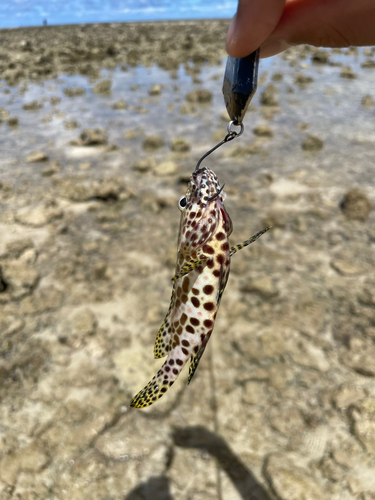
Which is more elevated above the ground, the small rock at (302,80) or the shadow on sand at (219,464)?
the small rock at (302,80)

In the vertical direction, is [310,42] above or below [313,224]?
above

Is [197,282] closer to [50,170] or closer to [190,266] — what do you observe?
[190,266]

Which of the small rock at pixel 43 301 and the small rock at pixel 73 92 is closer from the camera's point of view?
the small rock at pixel 43 301

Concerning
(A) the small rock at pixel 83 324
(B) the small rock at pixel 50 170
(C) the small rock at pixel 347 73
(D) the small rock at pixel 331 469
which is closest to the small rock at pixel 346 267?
(D) the small rock at pixel 331 469

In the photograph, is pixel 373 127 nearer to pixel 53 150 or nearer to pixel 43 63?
pixel 53 150

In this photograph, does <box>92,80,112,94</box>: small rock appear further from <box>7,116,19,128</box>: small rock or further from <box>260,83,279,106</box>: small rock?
<box>260,83,279,106</box>: small rock

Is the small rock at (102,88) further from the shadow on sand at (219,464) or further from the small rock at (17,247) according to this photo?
the shadow on sand at (219,464)

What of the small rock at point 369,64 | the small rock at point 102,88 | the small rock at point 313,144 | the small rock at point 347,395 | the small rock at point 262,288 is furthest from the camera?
the small rock at point 369,64

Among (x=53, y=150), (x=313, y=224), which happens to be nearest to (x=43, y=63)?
(x=53, y=150)
